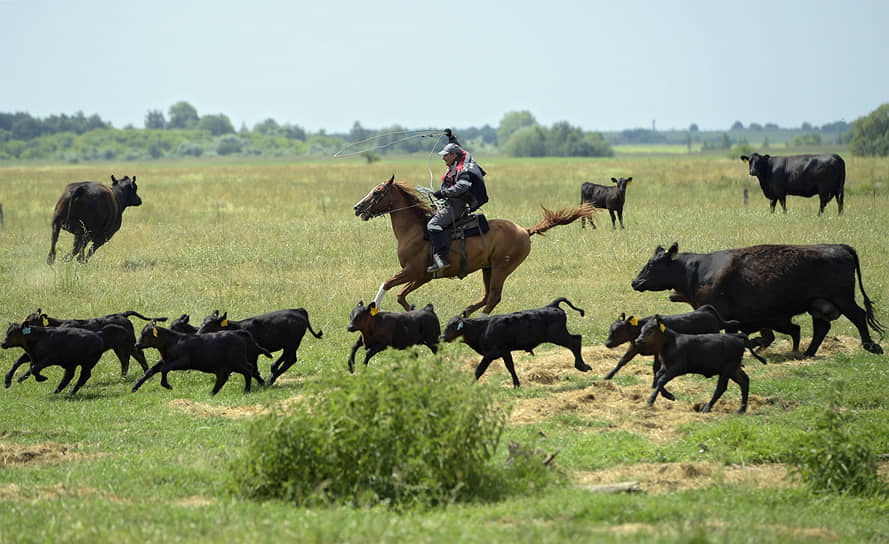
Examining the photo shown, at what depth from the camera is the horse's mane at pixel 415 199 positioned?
15.2 metres

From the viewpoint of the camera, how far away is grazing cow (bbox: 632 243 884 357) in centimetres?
→ 1259

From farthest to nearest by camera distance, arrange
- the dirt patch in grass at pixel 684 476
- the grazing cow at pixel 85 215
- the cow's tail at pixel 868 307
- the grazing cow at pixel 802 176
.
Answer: the grazing cow at pixel 802 176
the grazing cow at pixel 85 215
the cow's tail at pixel 868 307
the dirt patch in grass at pixel 684 476

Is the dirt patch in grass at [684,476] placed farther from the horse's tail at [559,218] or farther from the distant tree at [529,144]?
the distant tree at [529,144]

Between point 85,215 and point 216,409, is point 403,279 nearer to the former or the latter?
point 216,409

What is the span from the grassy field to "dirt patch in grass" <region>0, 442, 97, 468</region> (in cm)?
3

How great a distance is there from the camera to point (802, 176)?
29219mm

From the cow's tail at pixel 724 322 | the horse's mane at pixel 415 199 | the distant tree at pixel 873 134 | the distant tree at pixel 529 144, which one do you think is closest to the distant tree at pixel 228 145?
the distant tree at pixel 529 144

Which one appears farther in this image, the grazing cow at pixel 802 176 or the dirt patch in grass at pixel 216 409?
the grazing cow at pixel 802 176

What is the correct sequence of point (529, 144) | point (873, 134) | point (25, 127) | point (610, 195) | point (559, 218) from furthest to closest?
1. point (25, 127)
2. point (529, 144)
3. point (873, 134)
4. point (610, 195)
5. point (559, 218)

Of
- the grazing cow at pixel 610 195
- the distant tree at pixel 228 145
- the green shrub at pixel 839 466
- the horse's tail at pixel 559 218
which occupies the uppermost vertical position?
the distant tree at pixel 228 145

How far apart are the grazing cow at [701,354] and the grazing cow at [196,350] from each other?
4853 millimetres

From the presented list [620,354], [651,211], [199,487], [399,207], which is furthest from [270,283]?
[651,211]

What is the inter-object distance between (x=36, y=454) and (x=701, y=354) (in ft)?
22.2

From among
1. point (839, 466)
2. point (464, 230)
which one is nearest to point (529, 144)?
point (464, 230)
